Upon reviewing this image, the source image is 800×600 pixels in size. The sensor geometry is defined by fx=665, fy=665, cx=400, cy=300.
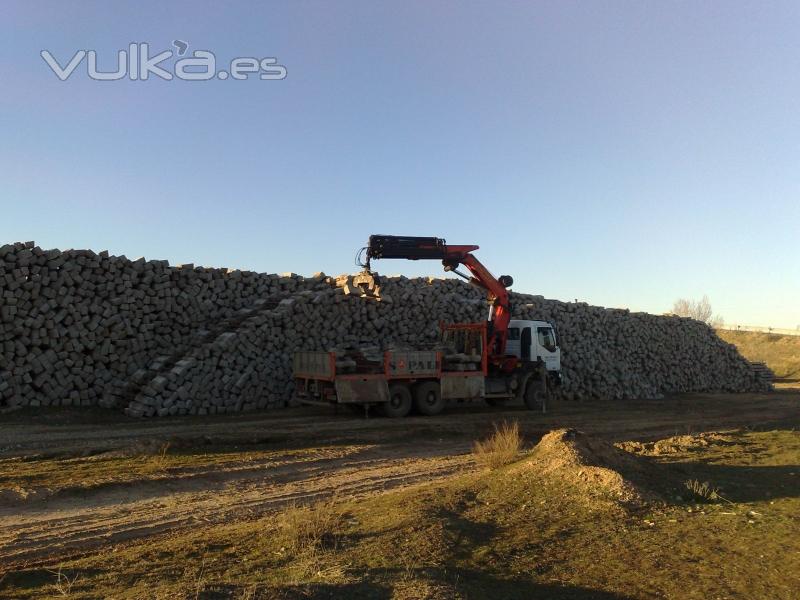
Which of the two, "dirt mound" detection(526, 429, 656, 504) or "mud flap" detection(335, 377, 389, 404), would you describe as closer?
"dirt mound" detection(526, 429, 656, 504)

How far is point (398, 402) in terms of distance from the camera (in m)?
18.4

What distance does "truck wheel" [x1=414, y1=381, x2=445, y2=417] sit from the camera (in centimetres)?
1875

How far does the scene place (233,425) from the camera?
1598cm

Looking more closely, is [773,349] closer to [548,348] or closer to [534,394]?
[548,348]

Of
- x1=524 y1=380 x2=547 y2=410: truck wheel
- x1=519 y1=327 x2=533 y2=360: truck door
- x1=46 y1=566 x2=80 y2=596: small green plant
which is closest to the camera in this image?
x1=46 y1=566 x2=80 y2=596: small green plant

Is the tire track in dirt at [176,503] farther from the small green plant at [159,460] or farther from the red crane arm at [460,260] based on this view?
the red crane arm at [460,260]

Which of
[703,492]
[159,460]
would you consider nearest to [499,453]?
[703,492]

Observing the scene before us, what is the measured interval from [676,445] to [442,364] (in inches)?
289

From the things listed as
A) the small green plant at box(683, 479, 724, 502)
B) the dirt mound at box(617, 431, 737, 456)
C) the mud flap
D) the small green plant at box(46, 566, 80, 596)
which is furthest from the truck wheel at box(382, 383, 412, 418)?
the small green plant at box(46, 566, 80, 596)

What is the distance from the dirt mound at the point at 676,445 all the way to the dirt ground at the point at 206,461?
162cm

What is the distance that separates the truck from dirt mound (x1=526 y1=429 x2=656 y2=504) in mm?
7825

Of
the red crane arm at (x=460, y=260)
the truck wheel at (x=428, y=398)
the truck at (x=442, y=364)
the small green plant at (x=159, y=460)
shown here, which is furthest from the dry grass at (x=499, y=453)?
the red crane arm at (x=460, y=260)

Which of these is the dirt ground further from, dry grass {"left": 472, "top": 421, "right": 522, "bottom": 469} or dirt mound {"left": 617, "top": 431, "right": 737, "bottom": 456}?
dirt mound {"left": 617, "top": 431, "right": 737, "bottom": 456}

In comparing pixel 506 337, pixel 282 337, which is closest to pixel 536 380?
pixel 506 337
